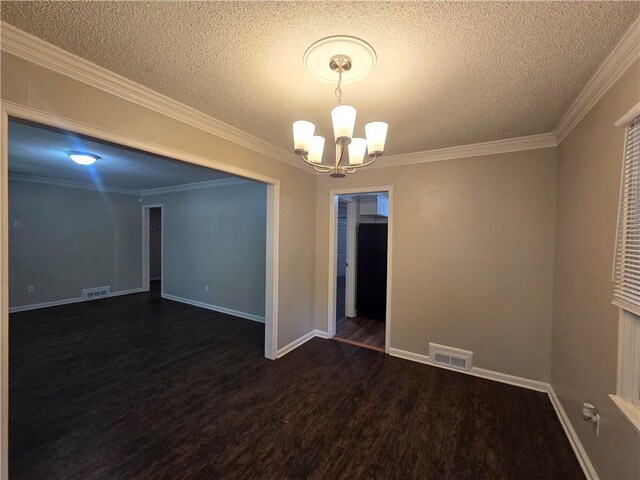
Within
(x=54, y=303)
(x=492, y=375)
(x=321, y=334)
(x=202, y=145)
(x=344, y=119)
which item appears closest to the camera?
(x=344, y=119)

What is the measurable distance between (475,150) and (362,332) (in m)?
2.86

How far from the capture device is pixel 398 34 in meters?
1.23

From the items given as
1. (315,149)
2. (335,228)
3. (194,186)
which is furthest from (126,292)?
(315,149)

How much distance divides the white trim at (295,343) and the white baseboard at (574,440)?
2.62 meters

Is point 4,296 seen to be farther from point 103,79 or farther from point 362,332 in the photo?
point 362,332

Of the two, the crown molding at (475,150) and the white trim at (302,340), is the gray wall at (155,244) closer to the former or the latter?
the white trim at (302,340)

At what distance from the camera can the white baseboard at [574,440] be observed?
1600 mm

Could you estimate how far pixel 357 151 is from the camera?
1604 mm

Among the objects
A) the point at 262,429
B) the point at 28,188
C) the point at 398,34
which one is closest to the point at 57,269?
the point at 28,188

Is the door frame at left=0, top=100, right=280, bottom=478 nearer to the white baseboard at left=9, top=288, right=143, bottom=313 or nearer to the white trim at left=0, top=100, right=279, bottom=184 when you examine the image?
the white trim at left=0, top=100, right=279, bottom=184

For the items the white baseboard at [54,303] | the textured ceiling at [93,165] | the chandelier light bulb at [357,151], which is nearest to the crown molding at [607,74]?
the chandelier light bulb at [357,151]

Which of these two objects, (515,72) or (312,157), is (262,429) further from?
(515,72)

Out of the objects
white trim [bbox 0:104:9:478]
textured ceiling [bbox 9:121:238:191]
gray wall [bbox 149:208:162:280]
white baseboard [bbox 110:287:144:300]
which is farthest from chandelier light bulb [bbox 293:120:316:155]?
gray wall [bbox 149:208:162:280]

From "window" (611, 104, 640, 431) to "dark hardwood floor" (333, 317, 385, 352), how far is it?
2.28 metres
